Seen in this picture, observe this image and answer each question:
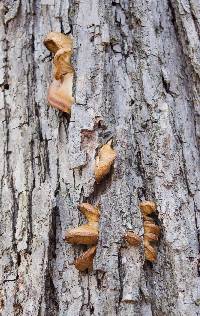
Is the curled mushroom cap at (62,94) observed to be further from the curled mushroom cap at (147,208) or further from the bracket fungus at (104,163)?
the curled mushroom cap at (147,208)

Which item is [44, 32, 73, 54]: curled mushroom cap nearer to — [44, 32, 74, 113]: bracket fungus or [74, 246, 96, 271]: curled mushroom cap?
[44, 32, 74, 113]: bracket fungus

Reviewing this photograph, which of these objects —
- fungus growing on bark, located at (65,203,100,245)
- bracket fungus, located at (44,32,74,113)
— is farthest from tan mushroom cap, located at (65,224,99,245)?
bracket fungus, located at (44,32,74,113)

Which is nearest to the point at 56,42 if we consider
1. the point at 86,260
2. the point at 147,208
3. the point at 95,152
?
the point at 95,152

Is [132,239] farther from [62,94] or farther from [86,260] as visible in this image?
[62,94]

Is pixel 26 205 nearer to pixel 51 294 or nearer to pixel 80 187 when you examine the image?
pixel 80 187

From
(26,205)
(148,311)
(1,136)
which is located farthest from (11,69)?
(148,311)

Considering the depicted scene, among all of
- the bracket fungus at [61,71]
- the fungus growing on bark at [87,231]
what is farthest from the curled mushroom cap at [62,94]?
the fungus growing on bark at [87,231]

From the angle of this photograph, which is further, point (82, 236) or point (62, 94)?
point (62, 94)
